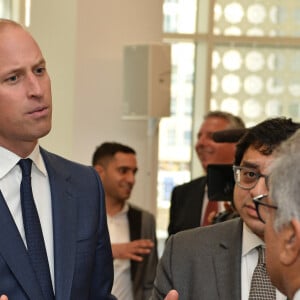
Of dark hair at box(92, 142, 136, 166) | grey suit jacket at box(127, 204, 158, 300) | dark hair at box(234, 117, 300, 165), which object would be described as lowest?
grey suit jacket at box(127, 204, 158, 300)

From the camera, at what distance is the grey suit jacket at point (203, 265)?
2.78 meters

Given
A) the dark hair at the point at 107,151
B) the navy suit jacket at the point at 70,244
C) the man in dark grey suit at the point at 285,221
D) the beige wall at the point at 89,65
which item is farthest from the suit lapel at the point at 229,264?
the beige wall at the point at 89,65

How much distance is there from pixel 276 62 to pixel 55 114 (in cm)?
288

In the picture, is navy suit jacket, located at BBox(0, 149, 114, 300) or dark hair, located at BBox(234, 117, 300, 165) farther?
dark hair, located at BBox(234, 117, 300, 165)

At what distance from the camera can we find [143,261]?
18.0 ft

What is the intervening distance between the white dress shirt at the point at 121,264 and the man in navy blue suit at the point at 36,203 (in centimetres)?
247

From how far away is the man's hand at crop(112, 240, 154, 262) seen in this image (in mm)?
5027

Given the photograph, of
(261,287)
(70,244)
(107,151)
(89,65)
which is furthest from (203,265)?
(89,65)

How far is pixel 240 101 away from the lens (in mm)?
8953

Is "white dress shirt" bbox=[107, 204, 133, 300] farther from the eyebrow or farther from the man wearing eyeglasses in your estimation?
the eyebrow

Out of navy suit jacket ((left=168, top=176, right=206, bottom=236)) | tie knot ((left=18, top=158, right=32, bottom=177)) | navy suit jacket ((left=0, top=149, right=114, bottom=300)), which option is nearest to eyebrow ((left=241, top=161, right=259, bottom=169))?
navy suit jacket ((left=0, top=149, right=114, bottom=300))

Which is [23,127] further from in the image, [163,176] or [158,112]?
[163,176]

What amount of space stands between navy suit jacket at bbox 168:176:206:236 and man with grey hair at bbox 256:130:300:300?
3.46m

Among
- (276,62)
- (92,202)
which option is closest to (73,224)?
(92,202)
